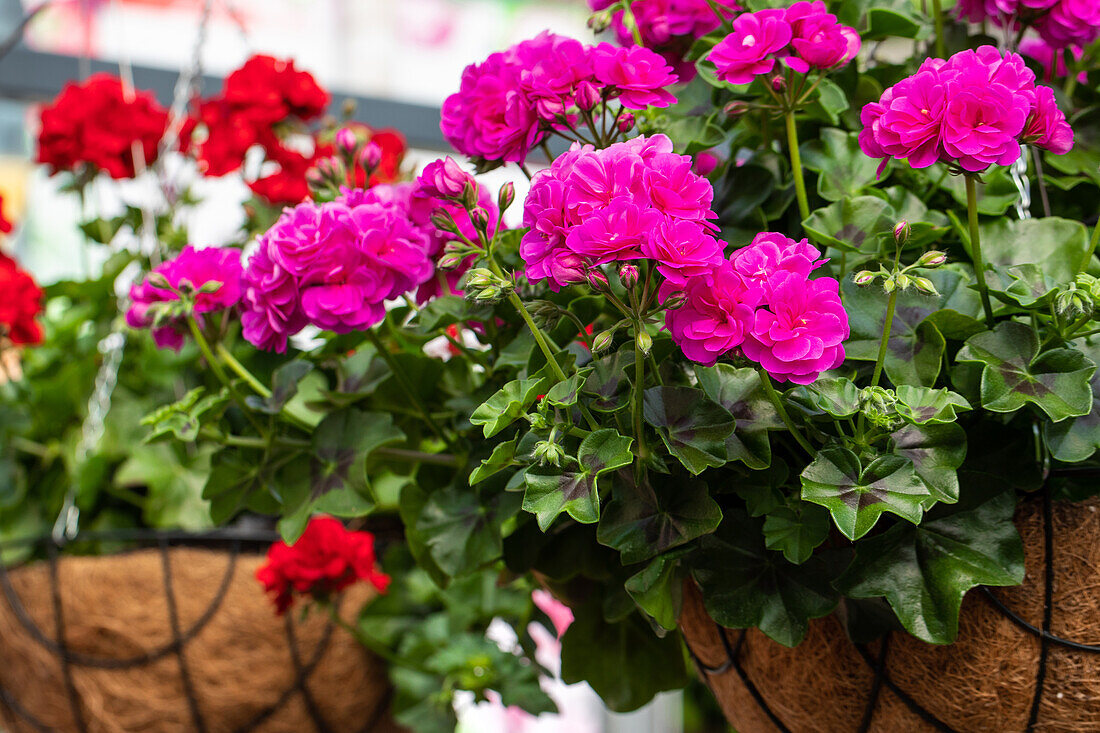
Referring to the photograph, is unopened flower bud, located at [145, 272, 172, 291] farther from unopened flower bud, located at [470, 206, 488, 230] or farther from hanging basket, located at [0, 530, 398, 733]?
hanging basket, located at [0, 530, 398, 733]

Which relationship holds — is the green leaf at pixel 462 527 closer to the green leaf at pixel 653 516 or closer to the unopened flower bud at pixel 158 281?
the green leaf at pixel 653 516

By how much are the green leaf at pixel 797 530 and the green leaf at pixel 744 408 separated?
31 millimetres

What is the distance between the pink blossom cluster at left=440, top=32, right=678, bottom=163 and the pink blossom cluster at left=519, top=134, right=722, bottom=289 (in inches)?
3.0

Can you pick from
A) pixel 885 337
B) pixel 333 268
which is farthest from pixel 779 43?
pixel 333 268

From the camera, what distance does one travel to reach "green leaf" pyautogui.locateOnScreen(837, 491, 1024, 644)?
0.44m

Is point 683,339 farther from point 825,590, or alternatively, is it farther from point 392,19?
point 392,19

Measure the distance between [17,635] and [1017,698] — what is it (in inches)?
35.6

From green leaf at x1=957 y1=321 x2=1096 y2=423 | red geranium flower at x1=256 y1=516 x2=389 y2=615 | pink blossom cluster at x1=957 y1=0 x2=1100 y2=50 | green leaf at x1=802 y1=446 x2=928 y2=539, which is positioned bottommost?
red geranium flower at x1=256 y1=516 x2=389 y2=615

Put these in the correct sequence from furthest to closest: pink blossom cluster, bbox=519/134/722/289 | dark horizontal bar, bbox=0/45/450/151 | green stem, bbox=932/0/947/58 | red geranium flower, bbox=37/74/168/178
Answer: dark horizontal bar, bbox=0/45/450/151
red geranium flower, bbox=37/74/168/178
green stem, bbox=932/0/947/58
pink blossom cluster, bbox=519/134/722/289

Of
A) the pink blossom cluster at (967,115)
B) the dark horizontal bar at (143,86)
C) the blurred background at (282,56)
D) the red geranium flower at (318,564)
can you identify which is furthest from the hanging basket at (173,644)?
the dark horizontal bar at (143,86)

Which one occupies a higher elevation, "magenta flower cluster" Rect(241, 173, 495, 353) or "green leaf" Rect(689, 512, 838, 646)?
"magenta flower cluster" Rect(241, 173, 495, 353)

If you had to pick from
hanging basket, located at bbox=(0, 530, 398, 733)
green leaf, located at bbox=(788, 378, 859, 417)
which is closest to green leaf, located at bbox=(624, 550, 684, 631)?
green leaf, located at bbox=(788, 378, 859, 417)

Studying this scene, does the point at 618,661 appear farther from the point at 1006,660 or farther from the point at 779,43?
the point at 779,43

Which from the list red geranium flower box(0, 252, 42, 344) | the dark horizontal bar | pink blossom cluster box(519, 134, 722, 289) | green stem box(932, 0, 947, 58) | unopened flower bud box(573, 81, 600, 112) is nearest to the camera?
pink blossom cluster box(519, 134, 722, 289)
